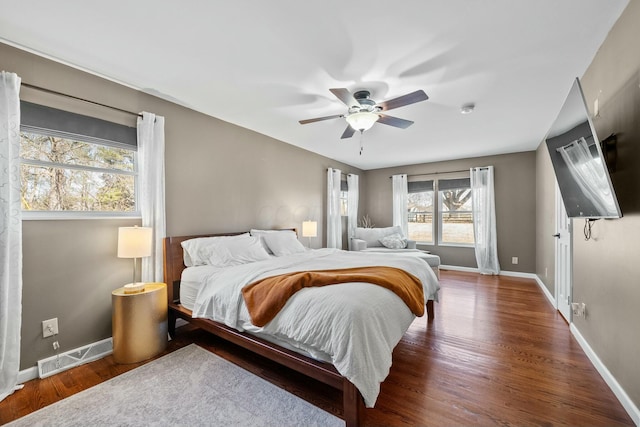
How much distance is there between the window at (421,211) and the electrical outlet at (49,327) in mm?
6177

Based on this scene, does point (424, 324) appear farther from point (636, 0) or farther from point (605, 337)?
point (636, 0)

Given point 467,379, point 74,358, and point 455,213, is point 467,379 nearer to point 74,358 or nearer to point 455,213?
Result: point 74,358

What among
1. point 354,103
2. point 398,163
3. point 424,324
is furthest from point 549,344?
point 398,163

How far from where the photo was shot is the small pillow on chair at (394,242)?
532 cm

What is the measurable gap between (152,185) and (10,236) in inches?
40.9

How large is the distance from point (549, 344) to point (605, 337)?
0.64 m

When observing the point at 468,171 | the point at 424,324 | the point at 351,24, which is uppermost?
the point at 351,24

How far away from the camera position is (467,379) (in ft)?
6.44

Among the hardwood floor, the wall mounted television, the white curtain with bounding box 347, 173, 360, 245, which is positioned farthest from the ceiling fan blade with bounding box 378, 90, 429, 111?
the white curtain with bounding box 347, 173, 360, 245

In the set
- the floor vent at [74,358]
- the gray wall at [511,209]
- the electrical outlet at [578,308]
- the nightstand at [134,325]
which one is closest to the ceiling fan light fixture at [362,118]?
the nightstand at [134,325]

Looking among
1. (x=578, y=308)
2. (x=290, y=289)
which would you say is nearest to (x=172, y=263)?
(x=290, y=289)

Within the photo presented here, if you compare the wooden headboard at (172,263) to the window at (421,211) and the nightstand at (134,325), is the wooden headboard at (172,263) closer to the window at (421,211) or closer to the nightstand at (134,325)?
the nightstand at (134,325)

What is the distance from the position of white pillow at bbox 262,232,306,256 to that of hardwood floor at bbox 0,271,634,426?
130 cm

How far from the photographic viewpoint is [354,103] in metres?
2.49
